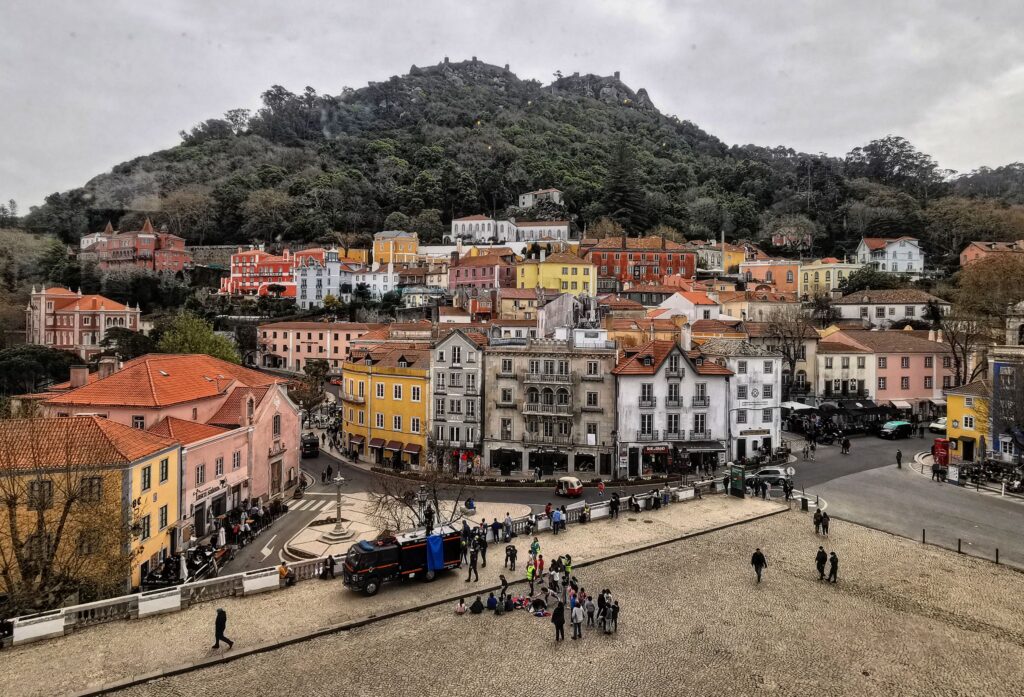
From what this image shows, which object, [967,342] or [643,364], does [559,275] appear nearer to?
[643,364]

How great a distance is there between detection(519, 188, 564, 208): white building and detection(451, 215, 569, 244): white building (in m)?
11.4

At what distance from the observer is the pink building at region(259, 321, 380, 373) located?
78438 mm

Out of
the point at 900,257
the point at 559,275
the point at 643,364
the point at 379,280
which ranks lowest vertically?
the point at 643,364

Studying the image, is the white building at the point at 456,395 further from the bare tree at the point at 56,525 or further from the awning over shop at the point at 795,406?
the awning over shop at the point at 795,406

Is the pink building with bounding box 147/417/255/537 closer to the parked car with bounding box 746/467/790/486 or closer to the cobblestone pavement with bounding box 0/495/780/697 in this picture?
the cobblestone pavement with bounding box 0/495/780/697

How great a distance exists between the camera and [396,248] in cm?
10688

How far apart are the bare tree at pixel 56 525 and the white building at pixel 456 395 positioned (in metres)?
21.9

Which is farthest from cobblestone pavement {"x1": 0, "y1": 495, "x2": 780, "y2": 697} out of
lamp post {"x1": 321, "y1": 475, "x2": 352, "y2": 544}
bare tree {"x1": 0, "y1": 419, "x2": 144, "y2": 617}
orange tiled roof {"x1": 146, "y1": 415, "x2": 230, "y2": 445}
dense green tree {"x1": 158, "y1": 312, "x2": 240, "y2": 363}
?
dense green tree {"x1": 158, "y1": 312, "x2": 240, "y2": 363}

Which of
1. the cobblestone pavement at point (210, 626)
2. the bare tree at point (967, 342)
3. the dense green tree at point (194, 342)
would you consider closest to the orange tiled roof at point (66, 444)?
the cobblestone pavement at point (210, 626)

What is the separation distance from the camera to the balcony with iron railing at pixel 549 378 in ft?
129

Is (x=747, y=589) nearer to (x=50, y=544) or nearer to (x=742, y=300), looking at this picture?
(x=50, y=544)

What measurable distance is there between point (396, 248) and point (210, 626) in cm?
9393

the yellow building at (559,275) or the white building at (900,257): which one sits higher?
the white building at (900,257)

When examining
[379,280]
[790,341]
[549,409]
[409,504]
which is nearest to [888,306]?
[790,341]
